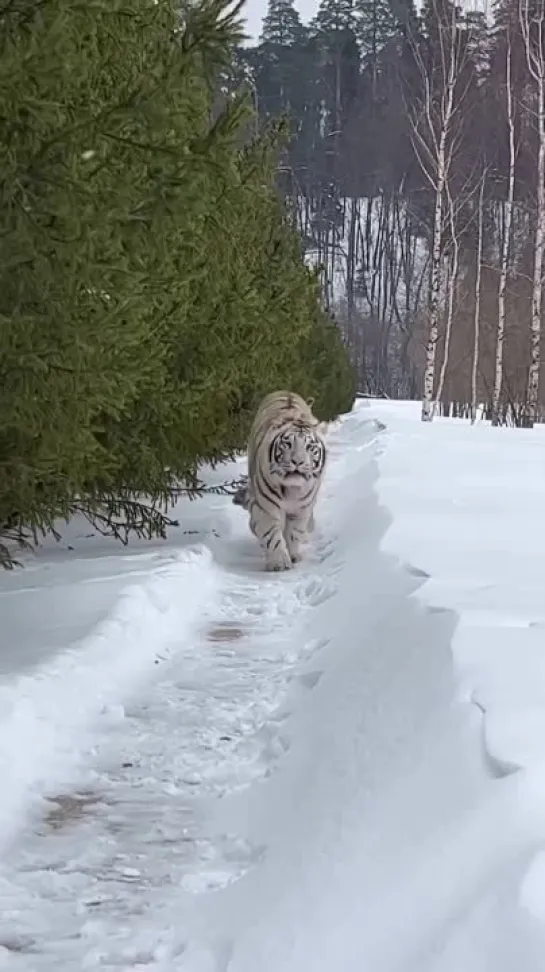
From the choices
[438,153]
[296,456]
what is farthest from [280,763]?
[438,153]

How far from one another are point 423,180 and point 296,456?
49.2 meters

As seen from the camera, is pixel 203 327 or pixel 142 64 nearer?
pixel 142 64

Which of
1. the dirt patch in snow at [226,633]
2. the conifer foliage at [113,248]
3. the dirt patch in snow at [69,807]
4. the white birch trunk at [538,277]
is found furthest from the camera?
the white birch trunk at [538,277]

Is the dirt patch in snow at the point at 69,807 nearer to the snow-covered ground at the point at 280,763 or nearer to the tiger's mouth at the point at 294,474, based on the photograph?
the snow-covered ground at the point at 280,763

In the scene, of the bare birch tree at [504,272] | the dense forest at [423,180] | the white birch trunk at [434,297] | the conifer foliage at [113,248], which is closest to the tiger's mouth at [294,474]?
the conifer foliage at [113,248]

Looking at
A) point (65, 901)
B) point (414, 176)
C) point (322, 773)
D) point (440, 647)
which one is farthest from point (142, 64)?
point (414, 176)

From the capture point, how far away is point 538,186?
25938 millimetres

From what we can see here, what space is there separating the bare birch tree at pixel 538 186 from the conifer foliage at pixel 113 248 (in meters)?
15.2

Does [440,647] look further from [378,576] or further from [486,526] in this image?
[486,526]

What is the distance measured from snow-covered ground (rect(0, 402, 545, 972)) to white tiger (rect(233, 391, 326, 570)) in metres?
1.02

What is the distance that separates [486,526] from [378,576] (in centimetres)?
174

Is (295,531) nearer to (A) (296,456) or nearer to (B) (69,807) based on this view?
(A) (296,456)

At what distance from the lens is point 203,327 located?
9320mm

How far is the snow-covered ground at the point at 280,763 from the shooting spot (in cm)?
310
